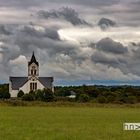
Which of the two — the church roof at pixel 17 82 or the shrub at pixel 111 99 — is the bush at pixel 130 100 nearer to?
the shrub at pixel 111 99

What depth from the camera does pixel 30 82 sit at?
190750mm

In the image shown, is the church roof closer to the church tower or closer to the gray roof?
the gray roof

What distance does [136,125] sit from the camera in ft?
97.2

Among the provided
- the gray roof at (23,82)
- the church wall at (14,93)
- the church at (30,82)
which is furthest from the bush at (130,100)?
the church wall at (14,93)

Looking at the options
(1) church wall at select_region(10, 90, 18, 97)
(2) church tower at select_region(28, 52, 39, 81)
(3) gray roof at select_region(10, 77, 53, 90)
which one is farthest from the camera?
(2) church tower at select_region(28, 52, 39, 81)

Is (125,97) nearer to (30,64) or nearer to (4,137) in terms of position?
(4,137)

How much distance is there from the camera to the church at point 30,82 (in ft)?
618

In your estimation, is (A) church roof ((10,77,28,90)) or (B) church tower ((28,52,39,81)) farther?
(B) church tower ((28,52,39,81))

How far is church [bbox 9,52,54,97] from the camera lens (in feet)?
618

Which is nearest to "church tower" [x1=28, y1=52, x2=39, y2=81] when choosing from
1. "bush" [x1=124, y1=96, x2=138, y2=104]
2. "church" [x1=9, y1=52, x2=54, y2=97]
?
"church" [x1=9, y1=52, x2=54, y2=97]

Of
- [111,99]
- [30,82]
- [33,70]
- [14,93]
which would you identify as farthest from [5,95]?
[111,99]

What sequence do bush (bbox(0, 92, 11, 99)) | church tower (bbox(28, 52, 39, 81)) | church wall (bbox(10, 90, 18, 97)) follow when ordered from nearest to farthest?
1. bush (bbox(0, 92, 11, 99))
2. church wall (bbox(10, 90, 18, 97))
3. church tower (bbox(28, 52, 39, 81))

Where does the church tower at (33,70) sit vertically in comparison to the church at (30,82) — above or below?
above

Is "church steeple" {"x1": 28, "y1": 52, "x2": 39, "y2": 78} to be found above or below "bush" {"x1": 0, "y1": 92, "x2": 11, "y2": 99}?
above
